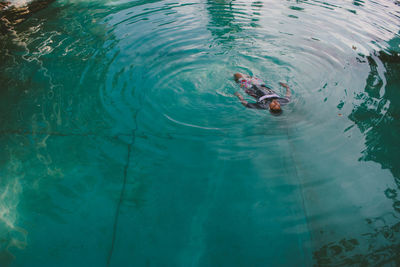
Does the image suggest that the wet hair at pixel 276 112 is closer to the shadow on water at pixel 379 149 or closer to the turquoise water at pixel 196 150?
the turquoise water at pixel 196 150

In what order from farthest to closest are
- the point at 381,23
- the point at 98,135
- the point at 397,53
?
the point at 381,23
the point at 397,53
the point at 98,135

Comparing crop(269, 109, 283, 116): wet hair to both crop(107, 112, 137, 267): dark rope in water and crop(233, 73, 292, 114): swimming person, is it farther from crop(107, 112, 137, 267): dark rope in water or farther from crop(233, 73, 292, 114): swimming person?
crop(107, 112, 137, 267): dark rope in water

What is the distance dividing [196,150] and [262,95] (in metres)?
1.35

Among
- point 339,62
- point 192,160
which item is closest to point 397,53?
point 339,62

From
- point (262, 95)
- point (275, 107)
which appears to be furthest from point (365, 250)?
point (262, 95)

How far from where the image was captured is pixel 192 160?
304 cm

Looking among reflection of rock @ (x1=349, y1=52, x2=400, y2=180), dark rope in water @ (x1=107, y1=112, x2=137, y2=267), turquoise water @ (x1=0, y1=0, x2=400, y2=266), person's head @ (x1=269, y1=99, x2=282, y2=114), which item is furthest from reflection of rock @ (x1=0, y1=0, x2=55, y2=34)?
reflection of rock @ (x1=349, y1=52, x2=400, y2=180)

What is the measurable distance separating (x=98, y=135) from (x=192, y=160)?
4.20 feet

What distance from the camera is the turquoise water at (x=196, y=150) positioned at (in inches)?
89.8

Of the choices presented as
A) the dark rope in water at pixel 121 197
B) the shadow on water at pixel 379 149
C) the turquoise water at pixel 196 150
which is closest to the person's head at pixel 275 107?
the turquoise water at pixel 196 150

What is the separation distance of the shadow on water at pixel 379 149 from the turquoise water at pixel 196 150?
0.01 m

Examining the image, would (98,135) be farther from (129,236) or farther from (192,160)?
(129,236)

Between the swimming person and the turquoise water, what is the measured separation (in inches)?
4.2

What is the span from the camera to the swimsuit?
3.66 metres
